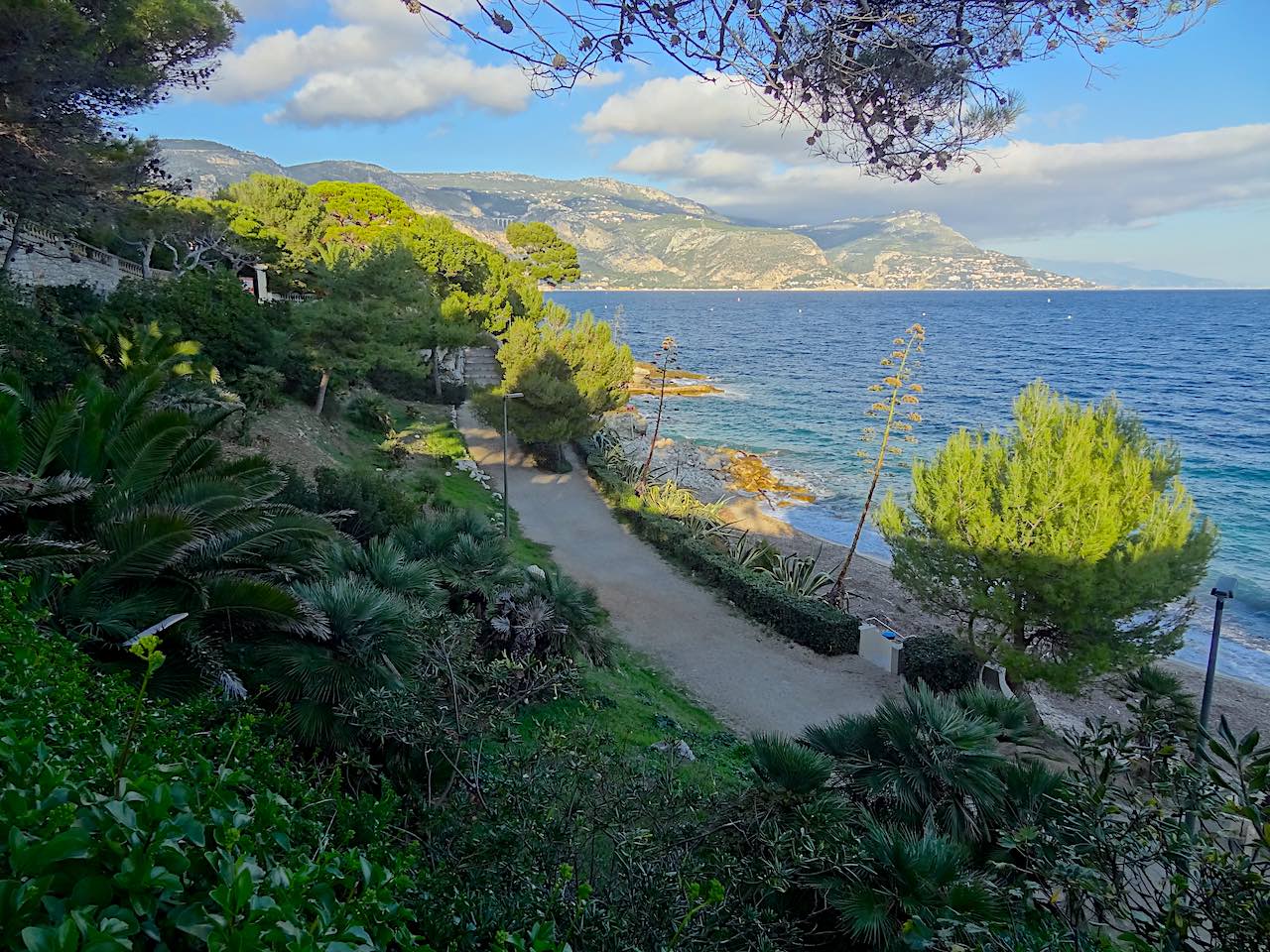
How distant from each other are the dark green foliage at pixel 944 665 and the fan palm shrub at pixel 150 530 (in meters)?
10.9

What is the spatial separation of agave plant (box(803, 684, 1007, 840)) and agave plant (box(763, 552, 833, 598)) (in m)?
10.7

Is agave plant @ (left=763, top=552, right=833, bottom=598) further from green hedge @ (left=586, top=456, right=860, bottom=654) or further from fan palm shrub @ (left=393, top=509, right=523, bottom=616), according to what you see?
fan palm shrub @ (left=393, top=509, right=523, bottom=616)

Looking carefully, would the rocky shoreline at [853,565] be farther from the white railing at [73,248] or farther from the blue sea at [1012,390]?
the white railing at [73,248]

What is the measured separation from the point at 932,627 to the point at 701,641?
5921 millimetres

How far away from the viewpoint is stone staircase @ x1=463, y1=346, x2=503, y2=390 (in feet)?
134

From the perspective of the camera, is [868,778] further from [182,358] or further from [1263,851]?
[182,358]

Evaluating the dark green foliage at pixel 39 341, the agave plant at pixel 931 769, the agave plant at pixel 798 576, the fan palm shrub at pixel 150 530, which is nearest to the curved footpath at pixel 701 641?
the agave plant at pixel 798 576

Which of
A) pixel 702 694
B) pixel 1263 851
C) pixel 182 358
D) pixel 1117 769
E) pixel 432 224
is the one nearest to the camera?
pixel 1263 851

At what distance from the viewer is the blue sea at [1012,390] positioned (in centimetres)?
2680

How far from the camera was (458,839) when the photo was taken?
392 cm

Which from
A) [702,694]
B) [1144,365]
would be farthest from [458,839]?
[1144,365]

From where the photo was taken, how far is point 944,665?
45.6 ft

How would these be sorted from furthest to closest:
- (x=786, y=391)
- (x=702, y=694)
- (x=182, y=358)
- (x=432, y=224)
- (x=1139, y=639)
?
(x=786, y=391), (x=432, y=224), (x=182, y=358), (x=702, y=694), (x=1139, y=639)

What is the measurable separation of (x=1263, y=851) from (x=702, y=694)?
1056 cm
